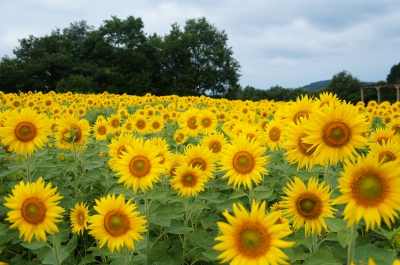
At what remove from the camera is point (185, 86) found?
158ft

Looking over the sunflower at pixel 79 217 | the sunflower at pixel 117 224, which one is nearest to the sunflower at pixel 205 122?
the sunflower at pixel 79 217

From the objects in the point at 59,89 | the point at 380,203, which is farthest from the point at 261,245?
the point at 59,89

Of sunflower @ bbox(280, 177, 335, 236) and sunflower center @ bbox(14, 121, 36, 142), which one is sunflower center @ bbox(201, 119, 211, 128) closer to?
sunflower center @ bbox(14, 121, 36, 142)

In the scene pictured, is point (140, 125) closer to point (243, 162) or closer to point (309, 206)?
point (243, 162)

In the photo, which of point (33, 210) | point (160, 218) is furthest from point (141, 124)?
point (33, 210)

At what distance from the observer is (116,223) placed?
2.32m

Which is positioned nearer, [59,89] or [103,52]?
[59,89]

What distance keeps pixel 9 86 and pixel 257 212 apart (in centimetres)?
3793

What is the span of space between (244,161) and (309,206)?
782 mm

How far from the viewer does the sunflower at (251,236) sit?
1.75m

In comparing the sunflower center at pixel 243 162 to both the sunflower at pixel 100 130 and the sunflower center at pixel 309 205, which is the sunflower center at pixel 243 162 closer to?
the sunflower center at pixel 309 205

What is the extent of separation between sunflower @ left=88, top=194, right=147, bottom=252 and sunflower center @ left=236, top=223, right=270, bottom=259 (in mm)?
756

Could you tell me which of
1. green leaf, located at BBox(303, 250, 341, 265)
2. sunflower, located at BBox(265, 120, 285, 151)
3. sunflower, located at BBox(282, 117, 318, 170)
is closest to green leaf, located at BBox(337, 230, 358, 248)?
green leaf, located at BBox(303, 250, 341, 265)

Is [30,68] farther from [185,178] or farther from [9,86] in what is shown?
[185,178]
